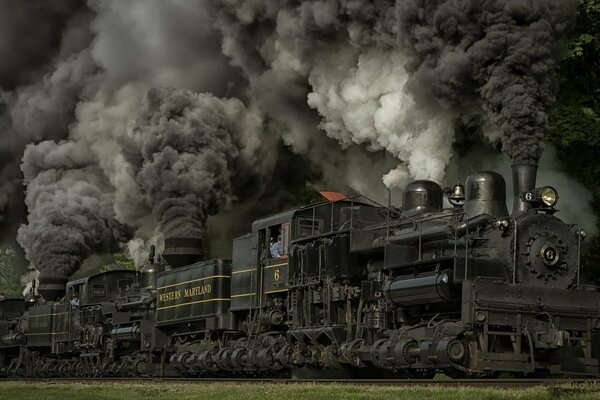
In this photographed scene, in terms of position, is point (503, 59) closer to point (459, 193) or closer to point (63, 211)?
point (459, 193)

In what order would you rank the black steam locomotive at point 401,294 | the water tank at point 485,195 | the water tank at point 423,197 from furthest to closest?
the water tank at point 423,197, the water tank at point 485,195, the black steam locomotive at point 401,294

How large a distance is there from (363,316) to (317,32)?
36.1ft

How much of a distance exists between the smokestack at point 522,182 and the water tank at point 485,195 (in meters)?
0.29

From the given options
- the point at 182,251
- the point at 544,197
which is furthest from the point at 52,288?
the point at 544,197

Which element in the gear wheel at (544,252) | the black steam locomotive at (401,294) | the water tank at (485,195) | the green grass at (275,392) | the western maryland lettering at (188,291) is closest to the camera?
the green grass at (275,392)

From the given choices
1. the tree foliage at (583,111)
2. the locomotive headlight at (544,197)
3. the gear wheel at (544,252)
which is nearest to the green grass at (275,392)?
the gear wheel at (544,252)

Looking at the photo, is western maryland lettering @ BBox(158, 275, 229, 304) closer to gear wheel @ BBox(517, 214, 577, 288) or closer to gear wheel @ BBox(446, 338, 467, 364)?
gear wheel @ BBox(446, 338, 467, 364)

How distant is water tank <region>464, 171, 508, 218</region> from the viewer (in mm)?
16688

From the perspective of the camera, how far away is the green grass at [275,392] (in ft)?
41.1

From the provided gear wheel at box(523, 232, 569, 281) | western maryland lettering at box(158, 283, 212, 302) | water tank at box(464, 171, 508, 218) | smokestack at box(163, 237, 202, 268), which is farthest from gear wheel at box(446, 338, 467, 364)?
smokestack at box(163, 237, 202, 268)

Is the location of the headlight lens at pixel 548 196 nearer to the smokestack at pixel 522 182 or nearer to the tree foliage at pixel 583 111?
the smokestack at pixel 522 182

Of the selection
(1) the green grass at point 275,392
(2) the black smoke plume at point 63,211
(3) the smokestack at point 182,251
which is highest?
(2) the black smoke plume at point 63,211

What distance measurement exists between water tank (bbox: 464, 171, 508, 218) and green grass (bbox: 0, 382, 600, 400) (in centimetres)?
377

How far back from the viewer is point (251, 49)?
31.2m
